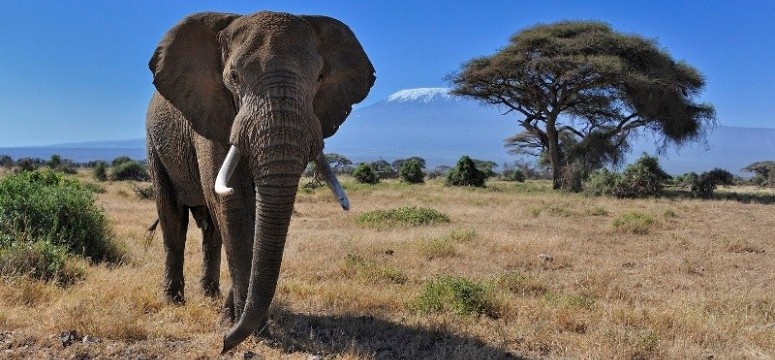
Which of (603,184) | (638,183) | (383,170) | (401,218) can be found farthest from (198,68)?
(383,170)

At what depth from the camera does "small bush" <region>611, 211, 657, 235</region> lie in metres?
13.4

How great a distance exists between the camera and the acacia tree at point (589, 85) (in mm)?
27469

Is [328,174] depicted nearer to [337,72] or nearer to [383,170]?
[337,72]

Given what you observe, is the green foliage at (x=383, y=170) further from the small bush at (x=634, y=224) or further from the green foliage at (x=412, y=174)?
the small bush at (x=634, y=224)

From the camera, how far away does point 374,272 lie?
7.98 m

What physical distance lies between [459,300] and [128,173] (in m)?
34.1

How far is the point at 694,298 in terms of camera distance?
720cm

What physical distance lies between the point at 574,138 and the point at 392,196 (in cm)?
1406

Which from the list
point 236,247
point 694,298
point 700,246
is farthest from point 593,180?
point 236,247

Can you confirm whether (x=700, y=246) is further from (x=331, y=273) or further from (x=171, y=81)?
(x=171, y=81)

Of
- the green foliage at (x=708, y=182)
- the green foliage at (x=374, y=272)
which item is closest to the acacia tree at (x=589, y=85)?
the green foliage at (x=708, y=182)

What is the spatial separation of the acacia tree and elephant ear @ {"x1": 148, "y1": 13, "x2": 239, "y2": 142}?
2387 cm

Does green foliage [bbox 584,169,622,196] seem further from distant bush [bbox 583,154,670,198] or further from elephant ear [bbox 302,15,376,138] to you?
elephant ear [bbox 302,15,376,138]

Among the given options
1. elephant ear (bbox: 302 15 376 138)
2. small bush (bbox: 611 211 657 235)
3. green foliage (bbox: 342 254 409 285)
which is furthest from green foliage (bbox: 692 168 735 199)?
elephant ear (bbox: 302 15 376 138)
